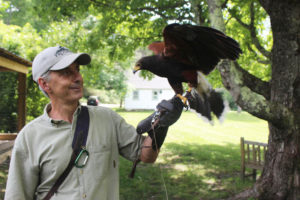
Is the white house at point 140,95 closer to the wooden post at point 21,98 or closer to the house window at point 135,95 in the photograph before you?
the house window at point 135,95

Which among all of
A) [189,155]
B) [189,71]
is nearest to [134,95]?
[189,155]

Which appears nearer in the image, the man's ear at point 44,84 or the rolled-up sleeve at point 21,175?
the rolled-up sleeve at point 21,175

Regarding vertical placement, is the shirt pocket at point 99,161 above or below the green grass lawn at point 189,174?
above

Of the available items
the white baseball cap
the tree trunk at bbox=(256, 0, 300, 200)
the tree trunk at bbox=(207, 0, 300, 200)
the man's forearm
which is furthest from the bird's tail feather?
the tree trunk at bbox=(256, 0, 300, 200)

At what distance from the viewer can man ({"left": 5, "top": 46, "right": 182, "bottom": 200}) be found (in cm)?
139

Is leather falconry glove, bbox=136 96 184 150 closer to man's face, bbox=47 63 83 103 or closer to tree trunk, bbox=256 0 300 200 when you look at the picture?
man's face, bbox=47 63 83 103

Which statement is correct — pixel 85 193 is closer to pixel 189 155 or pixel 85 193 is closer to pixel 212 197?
pixel 212 197

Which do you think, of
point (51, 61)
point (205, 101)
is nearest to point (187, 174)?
point (205, 101)

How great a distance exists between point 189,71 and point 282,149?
116 inches

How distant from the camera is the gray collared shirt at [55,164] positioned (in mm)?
1385

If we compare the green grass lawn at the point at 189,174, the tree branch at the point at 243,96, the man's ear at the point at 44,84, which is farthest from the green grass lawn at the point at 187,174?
the man's ear at the point at 44,84

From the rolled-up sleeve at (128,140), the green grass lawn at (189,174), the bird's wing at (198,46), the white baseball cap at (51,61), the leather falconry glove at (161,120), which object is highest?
the bird's wing at (198,46)

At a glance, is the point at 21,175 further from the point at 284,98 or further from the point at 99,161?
the point at 284,98

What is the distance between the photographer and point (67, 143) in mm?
1443
